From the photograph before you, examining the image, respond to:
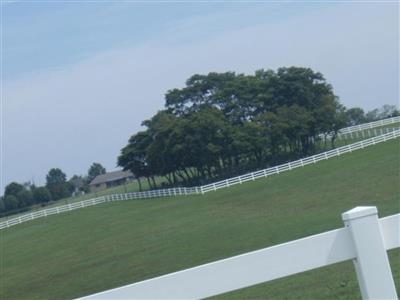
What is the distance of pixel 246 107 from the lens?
68.2 meters

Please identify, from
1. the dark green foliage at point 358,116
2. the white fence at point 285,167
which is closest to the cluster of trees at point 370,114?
the dark green foliage at point 358,116

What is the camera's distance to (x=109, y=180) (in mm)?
122312

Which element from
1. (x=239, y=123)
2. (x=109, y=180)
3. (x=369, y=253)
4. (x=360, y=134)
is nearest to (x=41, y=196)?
(x=109, y=180)

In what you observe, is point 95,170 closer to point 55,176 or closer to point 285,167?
point 55,176

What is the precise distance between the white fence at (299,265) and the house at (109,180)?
114214 millimetres

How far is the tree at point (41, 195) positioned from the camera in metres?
99.8

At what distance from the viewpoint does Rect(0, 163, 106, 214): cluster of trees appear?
9644cm

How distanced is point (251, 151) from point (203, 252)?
40.3 meters

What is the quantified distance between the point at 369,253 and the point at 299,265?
355 mm

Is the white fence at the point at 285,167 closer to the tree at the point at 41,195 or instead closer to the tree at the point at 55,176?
the tree at the point at 41,195

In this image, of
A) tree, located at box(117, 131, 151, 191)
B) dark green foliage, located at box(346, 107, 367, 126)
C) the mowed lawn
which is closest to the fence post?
the mowed lawn

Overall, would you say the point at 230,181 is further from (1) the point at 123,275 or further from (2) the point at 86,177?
(2) the point at 86,177

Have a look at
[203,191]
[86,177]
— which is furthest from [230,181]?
[86,177]

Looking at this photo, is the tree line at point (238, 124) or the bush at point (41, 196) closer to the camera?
the tree line at point (238, 124)
